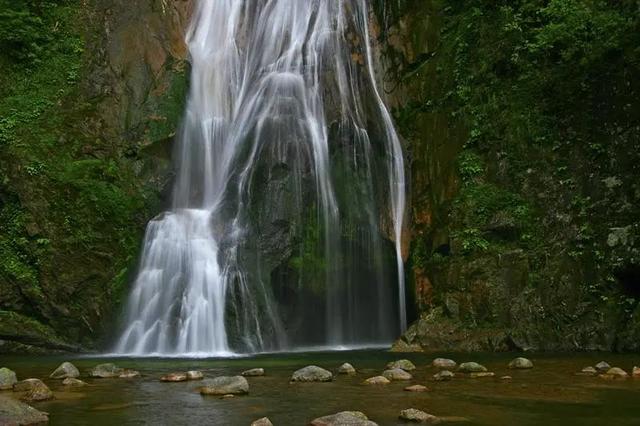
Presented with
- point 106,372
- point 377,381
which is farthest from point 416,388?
point 106,372

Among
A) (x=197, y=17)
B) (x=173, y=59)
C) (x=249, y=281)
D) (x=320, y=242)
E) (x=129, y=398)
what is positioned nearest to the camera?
(x=129, y=398)

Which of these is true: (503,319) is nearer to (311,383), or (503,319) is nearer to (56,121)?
(311,383)

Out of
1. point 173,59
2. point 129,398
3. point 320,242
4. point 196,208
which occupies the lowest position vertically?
point 129,398

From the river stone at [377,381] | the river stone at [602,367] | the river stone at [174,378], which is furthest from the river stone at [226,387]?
the river stone at [602,367]

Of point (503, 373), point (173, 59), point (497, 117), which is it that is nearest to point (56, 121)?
point (173, 59)

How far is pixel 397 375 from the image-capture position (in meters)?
9.83

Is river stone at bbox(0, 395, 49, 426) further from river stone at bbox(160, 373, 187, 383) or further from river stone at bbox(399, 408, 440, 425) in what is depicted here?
river stone at bbox(399, 408, 440, 425)

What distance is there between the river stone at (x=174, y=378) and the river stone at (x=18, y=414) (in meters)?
3.19

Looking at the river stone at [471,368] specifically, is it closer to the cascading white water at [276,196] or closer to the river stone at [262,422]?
the river stone at [262,422]

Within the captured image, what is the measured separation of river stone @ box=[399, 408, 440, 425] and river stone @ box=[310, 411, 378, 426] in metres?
0.52

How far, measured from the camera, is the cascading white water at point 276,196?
16094 millimetres

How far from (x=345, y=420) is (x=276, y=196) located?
12.2m

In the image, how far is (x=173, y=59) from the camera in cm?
2247

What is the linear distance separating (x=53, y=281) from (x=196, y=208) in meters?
4.34
